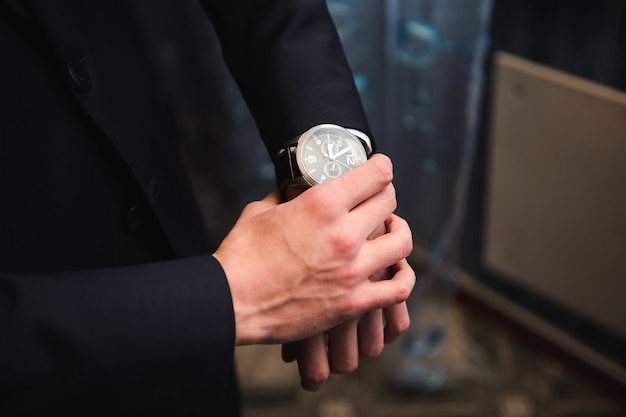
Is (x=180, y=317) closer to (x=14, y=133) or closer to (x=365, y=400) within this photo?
(x=14, y=133)

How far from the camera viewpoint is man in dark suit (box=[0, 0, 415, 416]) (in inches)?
26.7

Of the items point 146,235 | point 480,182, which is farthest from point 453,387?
point 146,235

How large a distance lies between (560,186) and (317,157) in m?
0.98

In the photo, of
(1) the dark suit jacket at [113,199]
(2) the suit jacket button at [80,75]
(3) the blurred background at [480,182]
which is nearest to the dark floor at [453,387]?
(3) the blurred background at [480,182]

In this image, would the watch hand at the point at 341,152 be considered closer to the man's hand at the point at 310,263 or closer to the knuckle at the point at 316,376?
the man's hand at the point at 310,263

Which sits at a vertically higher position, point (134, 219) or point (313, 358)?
point (134, 219)

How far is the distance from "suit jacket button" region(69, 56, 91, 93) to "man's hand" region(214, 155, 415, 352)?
0.23 metres

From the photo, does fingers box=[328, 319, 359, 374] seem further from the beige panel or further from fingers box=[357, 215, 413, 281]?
the beige panel

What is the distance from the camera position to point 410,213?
178 cm

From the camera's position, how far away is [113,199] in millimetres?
869

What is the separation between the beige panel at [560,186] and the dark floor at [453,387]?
0.20m

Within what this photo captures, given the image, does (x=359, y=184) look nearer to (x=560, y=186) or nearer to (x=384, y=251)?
(x=384, y=251)

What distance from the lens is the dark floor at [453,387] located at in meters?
1.82

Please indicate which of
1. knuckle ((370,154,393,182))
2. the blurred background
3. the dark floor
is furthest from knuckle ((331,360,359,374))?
the dark floor
